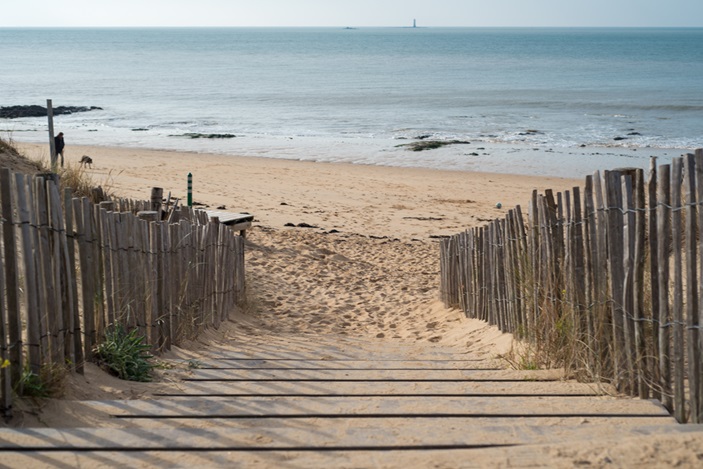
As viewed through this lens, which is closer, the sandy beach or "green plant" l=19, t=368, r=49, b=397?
"green plant" l=19, t=368, r=49, b=397

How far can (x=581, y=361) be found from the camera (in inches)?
184

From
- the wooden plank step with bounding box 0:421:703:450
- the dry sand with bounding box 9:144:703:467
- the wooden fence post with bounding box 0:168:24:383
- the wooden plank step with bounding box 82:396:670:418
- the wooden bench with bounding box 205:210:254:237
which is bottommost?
the dry sand with bounding box 9:144:703:467

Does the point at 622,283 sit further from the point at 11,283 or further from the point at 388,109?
the point at 388,109

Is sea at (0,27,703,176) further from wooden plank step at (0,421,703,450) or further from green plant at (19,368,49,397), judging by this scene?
wooden plank step at (0,421,703,450)

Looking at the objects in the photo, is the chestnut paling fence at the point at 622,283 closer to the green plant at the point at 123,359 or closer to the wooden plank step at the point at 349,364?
the wooden plank step at the point at 349,364

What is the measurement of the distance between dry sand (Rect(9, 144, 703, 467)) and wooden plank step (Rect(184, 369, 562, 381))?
1.03 feet

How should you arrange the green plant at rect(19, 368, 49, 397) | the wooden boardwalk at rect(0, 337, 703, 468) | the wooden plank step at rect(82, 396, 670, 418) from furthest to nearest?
1. the green plant at rect(19, 368, 49, 397)
2. the wooden plank step at rect(82, 396, 670, 418)
3. the wooden boardwalk at rect(0, 337, 703, 468)

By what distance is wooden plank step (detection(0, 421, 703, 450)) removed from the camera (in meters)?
3.07

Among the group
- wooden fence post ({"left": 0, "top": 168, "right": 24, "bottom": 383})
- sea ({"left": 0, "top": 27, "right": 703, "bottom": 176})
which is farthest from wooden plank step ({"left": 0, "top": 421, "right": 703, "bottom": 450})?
sea ({"left": 0, "top": 27, "right": 703, "bottom": 176})

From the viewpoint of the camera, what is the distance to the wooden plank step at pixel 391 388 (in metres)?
4.16

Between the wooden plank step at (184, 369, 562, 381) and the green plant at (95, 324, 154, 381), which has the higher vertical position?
the green plant at (95, 324, 154, 381)

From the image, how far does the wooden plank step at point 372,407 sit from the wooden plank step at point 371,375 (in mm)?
703

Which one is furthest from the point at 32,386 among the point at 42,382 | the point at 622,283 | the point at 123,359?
the point at 622,283

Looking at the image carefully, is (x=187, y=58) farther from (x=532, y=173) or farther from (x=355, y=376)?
(x=355, y=376)
